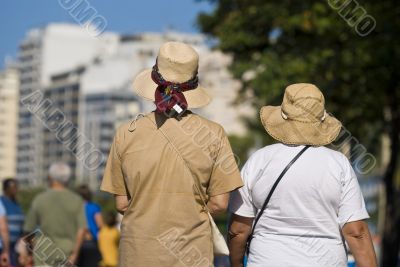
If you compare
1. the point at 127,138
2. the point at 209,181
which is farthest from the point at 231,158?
the point at 127,138

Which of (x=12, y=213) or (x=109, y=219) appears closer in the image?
(x=12, y=213)

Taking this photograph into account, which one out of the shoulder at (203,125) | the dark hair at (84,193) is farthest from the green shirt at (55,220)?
the shoulder at (203,125)

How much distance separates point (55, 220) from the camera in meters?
10.3

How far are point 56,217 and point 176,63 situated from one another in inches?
203

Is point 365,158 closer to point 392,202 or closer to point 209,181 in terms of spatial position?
point 392,202

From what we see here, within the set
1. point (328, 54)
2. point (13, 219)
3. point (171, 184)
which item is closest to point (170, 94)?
point (171, 184)

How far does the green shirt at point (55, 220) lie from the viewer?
33.4ft

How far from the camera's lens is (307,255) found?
5379 mm

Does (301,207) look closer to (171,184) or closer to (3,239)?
(171,184)

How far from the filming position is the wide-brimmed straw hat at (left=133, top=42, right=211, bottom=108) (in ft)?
17.9

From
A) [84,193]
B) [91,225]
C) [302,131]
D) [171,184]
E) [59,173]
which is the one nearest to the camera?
[171,184]

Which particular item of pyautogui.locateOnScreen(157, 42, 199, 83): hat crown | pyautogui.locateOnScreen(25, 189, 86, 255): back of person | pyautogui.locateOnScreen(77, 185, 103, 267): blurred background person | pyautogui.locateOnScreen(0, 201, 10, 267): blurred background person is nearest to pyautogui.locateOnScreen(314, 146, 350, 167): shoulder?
pyautogui.locateOnScreen(157, 42, 199, 83): hat crown

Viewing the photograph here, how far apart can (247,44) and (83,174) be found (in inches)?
6676

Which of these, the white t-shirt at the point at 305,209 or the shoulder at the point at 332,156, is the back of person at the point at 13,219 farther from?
the shoulder at the point at 332,156
